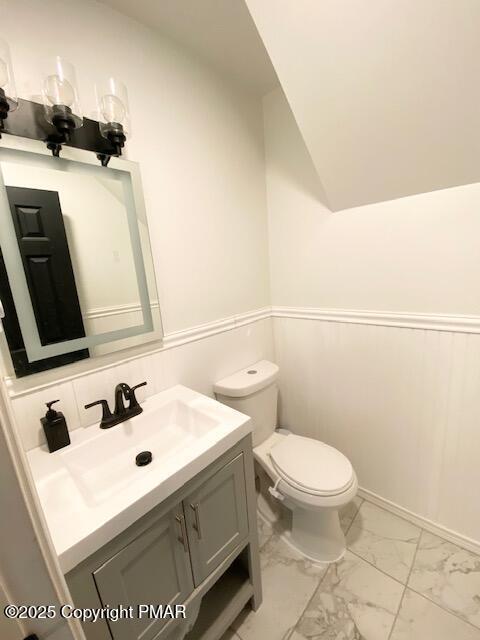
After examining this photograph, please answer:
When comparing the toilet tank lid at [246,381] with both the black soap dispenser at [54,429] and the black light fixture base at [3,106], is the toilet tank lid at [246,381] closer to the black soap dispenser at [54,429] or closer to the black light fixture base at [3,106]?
the black soap dispenser at [54,429]

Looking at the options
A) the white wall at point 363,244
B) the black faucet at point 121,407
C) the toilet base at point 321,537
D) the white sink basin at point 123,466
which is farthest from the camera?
the toilet base at point 321,537

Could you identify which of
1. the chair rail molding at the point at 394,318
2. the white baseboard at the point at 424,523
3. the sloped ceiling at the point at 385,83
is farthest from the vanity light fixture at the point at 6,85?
the white baseboard at the point at 424,523

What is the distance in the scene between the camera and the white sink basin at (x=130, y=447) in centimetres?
89

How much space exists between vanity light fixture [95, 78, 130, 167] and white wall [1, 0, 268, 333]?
0.06 m

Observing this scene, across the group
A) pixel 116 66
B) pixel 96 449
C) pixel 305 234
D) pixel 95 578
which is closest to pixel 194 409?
pixel 96 449

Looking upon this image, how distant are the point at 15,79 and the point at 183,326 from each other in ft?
3.29

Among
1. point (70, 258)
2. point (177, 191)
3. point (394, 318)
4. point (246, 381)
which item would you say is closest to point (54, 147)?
point (70, 258)

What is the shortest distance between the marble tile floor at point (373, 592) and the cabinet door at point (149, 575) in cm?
52

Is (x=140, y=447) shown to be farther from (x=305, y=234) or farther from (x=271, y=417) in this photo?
(x=305, y=234)

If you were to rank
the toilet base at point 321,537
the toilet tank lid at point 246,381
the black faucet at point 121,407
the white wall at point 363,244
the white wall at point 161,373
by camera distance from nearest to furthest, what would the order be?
the white wall at point 161,373
the black faucet at point 121,407
the white wall at point 363,244
the toilet base at point 321,537
the toilet tank lid at point 246,381

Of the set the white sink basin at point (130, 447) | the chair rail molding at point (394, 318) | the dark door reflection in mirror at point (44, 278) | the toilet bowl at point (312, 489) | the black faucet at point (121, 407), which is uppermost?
the dark door reflection in mirror at point (44, 278)

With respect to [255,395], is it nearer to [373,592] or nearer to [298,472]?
[298,472]

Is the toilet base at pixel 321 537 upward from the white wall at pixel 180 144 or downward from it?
downward

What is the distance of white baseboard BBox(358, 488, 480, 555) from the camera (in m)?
1.32
